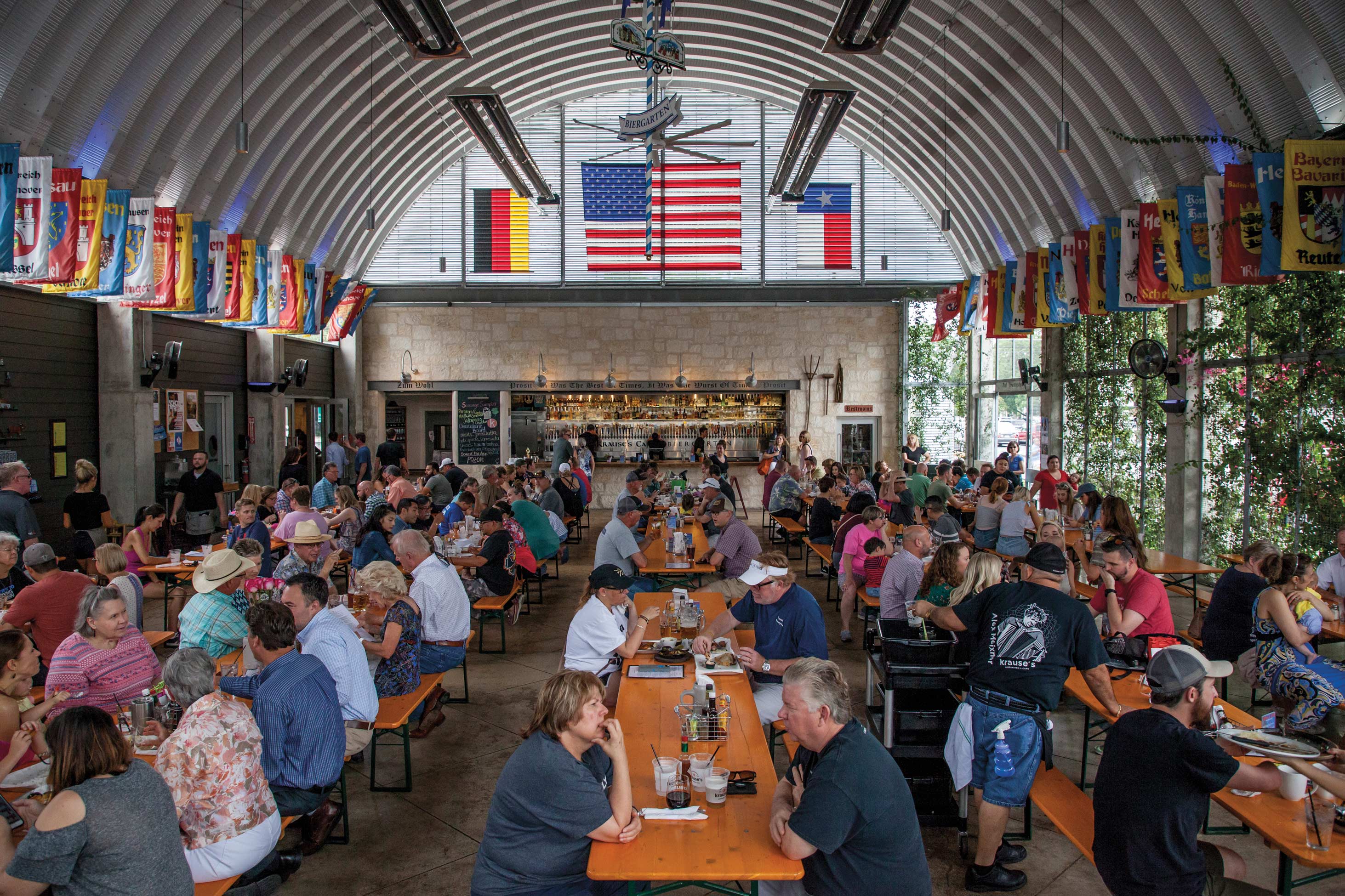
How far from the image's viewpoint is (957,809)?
4922 millimetres

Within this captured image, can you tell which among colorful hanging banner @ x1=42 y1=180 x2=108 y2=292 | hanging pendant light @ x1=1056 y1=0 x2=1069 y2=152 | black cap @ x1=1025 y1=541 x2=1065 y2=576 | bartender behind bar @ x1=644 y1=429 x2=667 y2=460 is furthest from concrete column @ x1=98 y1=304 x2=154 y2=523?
hanging pendant light @ x1=1056 y1=0 x2=1069 y2=152

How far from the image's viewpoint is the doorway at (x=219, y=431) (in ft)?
46.0

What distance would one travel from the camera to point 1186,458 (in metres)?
11.6

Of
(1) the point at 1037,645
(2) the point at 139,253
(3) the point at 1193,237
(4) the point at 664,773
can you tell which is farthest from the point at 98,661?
(3) the point at 1193,237

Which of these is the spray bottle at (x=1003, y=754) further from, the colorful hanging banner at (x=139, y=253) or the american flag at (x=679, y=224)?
the american flag at (x=679, y=224)

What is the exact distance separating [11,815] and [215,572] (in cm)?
241

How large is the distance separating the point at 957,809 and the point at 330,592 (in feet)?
14.0

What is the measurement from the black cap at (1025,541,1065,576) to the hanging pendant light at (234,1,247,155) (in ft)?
29.4

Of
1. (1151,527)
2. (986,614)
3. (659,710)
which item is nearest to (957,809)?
(986,614)

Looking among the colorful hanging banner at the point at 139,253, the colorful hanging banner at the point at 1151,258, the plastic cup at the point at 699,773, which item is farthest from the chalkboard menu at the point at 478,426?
the plastic cup at the point at 699,773

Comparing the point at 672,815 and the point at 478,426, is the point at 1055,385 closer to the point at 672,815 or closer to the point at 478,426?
the point at 478,426

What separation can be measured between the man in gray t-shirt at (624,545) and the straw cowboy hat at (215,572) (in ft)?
9.77

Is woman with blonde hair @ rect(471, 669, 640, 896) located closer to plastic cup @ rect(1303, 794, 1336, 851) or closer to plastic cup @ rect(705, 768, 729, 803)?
plastic cup @ rect(705, 768, 729, 803)

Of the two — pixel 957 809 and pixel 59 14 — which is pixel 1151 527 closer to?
pixel 957 809
